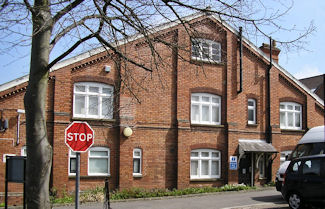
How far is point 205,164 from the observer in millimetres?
20203

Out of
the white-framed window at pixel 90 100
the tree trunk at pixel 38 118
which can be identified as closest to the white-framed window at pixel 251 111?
the white-framed window at pixel 90 100

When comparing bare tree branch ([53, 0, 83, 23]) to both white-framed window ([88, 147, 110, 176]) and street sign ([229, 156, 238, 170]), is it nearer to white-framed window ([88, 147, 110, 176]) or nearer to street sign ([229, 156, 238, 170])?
white-framed window ([88, 147, 110, 176])

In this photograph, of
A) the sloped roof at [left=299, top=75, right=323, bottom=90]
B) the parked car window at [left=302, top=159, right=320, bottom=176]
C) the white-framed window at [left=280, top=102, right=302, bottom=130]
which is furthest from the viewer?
the sloped roof at [left=299, top=75, right=323, bottom=90]

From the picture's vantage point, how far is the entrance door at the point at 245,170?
2094cm

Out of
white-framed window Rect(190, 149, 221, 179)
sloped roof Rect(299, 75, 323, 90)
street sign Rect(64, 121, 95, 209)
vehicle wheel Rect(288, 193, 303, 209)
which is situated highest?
sloped roof Rect(299, 75, 323, 90)

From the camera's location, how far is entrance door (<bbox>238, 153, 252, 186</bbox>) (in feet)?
68.7

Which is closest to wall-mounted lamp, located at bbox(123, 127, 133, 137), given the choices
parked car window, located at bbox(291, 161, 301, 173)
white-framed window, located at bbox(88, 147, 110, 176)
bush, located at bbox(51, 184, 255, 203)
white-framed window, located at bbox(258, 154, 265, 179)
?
white-framed window, located at bbox(88, 147, 110, 176)

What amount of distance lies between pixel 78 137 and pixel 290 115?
17493 millimetres

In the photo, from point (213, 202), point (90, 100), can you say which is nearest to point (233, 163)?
point (213, 202)

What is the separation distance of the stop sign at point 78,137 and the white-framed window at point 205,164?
463 inches

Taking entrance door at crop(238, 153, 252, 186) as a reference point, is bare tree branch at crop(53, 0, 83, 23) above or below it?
above

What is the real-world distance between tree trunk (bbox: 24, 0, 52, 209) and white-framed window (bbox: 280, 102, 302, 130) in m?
17.2

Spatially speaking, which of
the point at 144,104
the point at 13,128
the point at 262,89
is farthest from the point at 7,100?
the point at 262,89

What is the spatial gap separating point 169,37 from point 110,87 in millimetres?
3973
